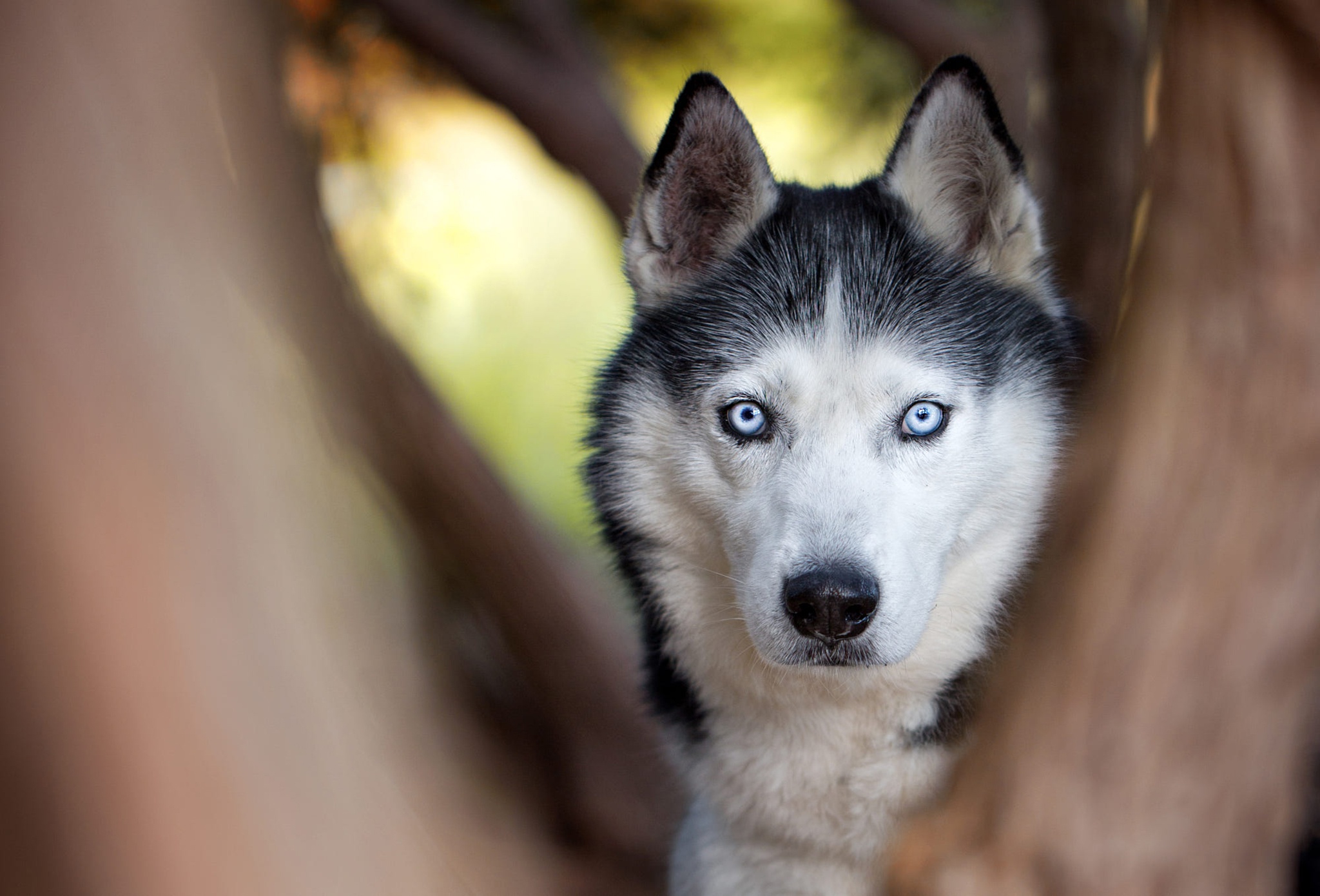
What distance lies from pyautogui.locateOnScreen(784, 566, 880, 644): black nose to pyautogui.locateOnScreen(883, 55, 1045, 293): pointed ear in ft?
3.14

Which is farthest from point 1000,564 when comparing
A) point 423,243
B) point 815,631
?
point 423,243

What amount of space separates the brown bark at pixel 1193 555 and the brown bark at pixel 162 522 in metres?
0.91

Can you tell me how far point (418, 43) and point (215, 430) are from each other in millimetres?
3849

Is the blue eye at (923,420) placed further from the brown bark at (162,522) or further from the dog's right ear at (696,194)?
the brown bark at (162,522)

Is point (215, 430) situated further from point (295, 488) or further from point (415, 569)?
point (415, 569)

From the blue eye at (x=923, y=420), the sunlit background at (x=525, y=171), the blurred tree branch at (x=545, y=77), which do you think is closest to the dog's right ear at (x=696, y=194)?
the sunlit background at (x=525, y=171)

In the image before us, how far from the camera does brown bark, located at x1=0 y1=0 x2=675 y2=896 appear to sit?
1.02 m

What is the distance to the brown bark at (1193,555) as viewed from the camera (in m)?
1.37

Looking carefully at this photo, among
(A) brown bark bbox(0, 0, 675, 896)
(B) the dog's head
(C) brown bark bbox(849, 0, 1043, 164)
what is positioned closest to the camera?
(A) brown bark bbox(0, 0, 675, 896)

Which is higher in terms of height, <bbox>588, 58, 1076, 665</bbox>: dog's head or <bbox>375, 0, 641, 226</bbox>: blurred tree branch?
<bbox>375, 0, 641, 226</bbox>: blurred tree branch

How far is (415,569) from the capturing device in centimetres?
461

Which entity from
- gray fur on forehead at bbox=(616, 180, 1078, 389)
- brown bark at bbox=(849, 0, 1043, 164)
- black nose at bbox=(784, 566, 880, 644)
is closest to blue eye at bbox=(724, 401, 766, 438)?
gray fur on forehead at bbox=(616, 180, 1078, 389)

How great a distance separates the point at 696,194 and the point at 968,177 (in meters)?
0.64

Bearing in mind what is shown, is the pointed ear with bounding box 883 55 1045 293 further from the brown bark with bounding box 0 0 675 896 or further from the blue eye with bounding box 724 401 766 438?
the brown bark with bounding box 0 0 675 896
